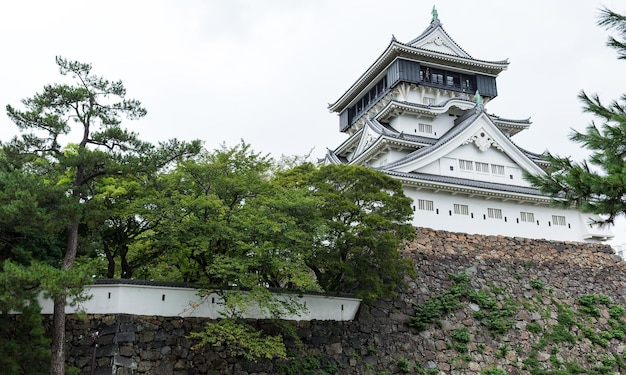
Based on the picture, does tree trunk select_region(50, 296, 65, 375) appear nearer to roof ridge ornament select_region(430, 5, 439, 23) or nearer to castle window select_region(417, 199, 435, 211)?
castle window select_region(417, 199, 435, 211)

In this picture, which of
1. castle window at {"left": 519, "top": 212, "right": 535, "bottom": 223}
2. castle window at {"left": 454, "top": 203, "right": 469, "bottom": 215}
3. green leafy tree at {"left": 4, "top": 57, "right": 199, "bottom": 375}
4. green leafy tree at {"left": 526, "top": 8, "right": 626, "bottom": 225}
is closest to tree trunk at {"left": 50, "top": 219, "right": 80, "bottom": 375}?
green leafy tree at {"left": 4, "top": 57, "right": 199, "bottom": 375}

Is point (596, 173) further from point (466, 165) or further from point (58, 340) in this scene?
point (466, 165)

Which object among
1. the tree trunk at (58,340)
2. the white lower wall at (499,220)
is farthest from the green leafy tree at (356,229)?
the tree trunk at (58,340)

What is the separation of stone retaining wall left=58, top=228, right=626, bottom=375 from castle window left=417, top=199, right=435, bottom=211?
78 cm

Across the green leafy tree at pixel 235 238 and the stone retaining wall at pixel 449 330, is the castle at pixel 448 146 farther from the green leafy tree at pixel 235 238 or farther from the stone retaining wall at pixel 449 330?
the green leafy tree at pixel 235 238

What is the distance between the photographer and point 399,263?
45.2 ft

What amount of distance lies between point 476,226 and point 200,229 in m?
10.00

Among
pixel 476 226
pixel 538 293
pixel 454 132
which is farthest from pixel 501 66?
pixel 538 293

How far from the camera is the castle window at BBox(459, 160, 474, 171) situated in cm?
1912

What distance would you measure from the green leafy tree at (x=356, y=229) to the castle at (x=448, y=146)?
9.60 feet

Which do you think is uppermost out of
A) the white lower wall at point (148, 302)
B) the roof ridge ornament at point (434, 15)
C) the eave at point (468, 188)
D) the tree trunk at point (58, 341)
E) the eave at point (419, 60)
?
the roof ridge ornament at point (434, 15)

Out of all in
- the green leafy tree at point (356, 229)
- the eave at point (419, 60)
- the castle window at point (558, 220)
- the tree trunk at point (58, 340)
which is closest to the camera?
the tree trunk at point (58, 340)

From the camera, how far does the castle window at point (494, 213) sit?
18.4 metres

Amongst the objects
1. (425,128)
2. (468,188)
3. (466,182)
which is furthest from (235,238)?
(425,128)
